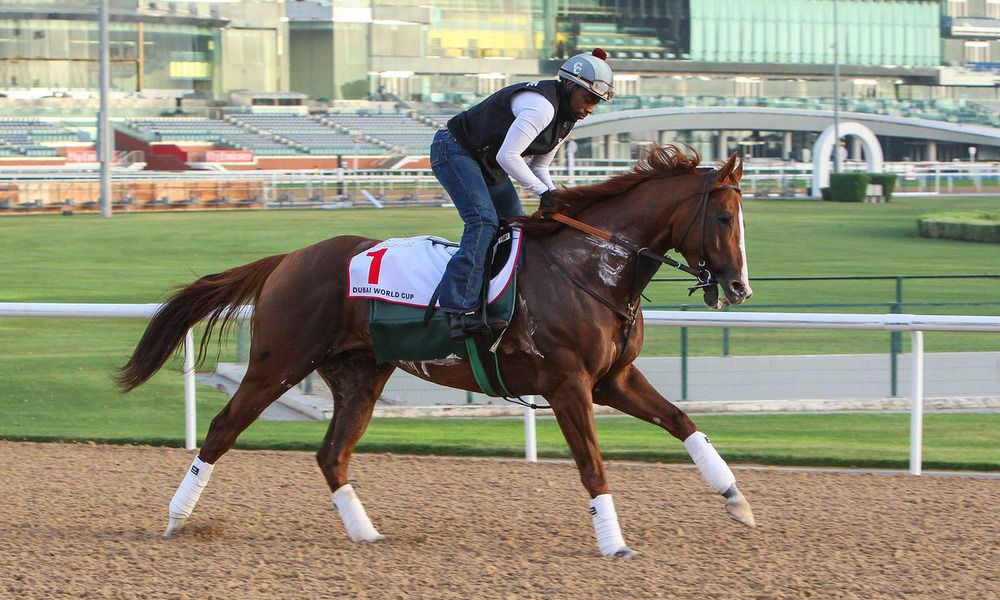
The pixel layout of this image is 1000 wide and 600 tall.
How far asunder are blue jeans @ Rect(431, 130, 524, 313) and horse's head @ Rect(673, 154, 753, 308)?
2.42ft

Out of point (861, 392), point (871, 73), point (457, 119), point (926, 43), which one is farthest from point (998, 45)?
point (457, 119)

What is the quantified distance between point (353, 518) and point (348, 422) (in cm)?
42

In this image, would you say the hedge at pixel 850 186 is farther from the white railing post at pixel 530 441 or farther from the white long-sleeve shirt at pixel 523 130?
the white long-sleeve shirt at pixel 523 130

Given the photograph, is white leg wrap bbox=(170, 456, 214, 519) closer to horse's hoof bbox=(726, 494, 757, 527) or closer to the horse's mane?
the horse's mane

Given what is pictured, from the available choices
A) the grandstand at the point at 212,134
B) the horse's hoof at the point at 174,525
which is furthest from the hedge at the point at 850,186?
the horse's hoof at the point at 174,525

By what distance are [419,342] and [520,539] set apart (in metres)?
0.85

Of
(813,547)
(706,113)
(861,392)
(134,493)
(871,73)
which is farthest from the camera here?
(871,73)

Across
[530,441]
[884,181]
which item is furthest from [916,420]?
[884,181]

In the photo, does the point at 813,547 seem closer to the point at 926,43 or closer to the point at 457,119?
the point at 457,119

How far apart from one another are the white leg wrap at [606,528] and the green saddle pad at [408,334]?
31.3 inches

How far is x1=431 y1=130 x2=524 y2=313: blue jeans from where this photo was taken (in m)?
5.08

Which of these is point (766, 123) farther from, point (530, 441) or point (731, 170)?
point (731, 170)

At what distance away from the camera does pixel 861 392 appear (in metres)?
10.1

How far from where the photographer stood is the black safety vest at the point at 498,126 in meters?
5.13
